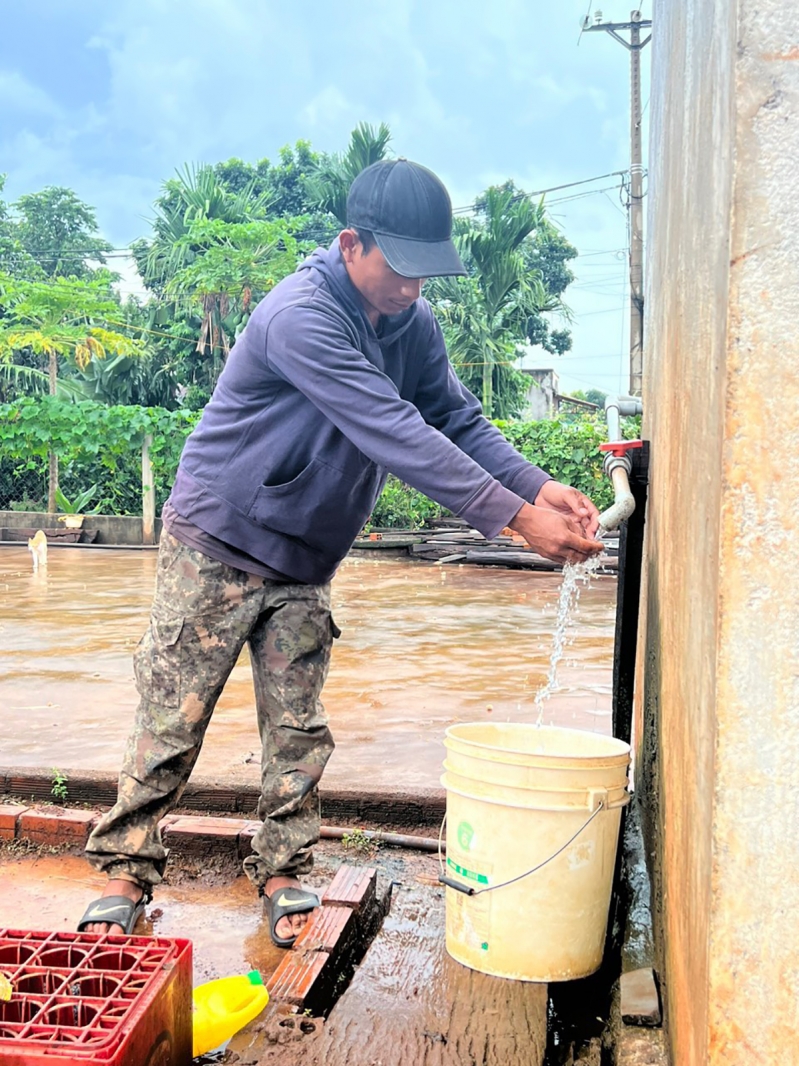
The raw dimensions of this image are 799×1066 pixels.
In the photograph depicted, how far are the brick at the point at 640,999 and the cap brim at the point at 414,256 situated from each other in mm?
1701

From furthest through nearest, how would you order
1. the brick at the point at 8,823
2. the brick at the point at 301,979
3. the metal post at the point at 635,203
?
the metal post at the point at 635,203, the brick at the point at 8,823, the brick at the point at 301,979

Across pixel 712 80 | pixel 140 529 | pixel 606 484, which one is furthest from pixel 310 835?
pixel 140 529

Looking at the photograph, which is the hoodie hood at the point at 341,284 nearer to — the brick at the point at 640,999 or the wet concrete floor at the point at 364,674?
the brick at the point at 640,999

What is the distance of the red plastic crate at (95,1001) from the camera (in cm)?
153

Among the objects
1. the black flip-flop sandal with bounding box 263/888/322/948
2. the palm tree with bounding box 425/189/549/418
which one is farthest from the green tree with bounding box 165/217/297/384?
the black flip-flop sandal with bounding box 263/888/322/948

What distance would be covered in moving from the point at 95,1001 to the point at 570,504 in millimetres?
1582

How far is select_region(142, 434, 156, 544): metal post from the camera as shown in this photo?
59.9ft

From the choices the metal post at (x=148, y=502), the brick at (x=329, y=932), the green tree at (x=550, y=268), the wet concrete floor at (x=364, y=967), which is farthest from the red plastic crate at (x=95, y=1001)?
the green tree at (x=550, y=268)

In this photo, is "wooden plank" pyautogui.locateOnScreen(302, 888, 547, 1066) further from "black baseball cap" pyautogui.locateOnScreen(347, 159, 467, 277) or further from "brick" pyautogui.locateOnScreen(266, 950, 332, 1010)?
"black baseball cap" pyautogui.locateOnScreen(347, 159, 467, 277)

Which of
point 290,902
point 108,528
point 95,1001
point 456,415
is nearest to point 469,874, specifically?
point 290,902

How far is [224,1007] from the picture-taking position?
6.76 ft

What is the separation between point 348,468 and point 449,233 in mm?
673

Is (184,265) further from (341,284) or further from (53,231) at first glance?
(341,284)

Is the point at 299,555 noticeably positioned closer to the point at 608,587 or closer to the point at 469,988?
the point at 469,988
